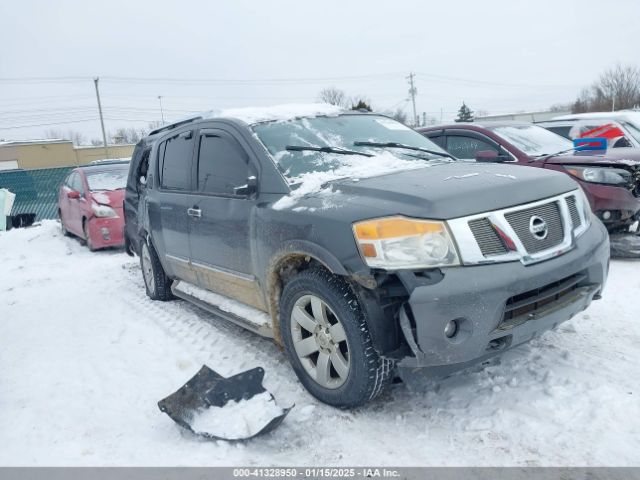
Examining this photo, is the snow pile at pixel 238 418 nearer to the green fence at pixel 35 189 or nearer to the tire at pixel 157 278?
Result: the tire at pixel 157 278

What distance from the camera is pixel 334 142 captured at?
3863mm

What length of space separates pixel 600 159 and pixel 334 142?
11.5 ft

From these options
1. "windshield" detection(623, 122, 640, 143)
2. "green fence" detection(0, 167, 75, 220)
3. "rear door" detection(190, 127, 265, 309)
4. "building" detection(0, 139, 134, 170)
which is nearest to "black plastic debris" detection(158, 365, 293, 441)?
"rear door" detection(190, 127, 265, 309)

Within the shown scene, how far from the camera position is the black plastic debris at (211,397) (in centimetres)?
282

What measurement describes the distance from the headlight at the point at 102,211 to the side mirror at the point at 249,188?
6344 millimetres

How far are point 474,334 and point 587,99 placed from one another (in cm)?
7501

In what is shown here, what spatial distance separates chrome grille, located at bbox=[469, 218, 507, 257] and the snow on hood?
1.98 metres

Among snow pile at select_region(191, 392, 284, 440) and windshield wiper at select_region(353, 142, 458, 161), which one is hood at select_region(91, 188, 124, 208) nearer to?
windshield wiper at select_region(353, 142, 458, 161)

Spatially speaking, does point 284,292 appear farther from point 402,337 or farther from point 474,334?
point 474,334

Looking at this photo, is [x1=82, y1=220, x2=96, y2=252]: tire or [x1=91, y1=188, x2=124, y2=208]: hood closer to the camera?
[x1=91, y1=188, x2=124, y2=208]: hood

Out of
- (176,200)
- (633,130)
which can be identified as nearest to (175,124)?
(176,200)

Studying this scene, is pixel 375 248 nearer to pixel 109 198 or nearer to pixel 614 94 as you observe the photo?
pixel 109 198

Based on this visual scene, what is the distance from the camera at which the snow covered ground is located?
8.58 feet

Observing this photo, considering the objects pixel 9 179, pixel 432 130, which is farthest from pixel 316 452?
pixel 9 179
